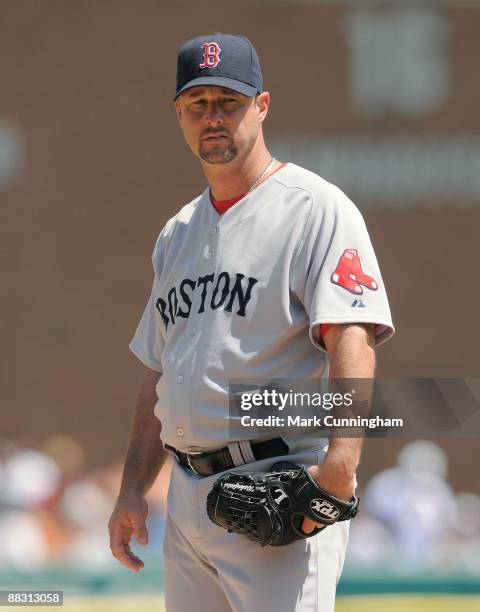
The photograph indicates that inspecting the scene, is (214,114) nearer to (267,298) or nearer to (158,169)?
(267,298)

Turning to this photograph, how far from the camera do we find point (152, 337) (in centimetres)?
290

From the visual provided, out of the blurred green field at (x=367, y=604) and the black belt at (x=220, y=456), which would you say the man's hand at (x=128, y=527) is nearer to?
the black belt at (x=220, y=456)

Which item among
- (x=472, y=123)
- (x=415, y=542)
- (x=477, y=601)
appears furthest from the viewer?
(x=472, y=123)

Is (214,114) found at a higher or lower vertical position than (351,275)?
higher

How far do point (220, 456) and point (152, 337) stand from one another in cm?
52

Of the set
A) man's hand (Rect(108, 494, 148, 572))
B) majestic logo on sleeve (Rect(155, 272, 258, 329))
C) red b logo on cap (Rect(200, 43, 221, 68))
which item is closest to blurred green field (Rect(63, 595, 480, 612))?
man's hand (Rect(108, 494, 148, 572))

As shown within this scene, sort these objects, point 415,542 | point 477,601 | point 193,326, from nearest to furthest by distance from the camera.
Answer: point 193,326 < point 477,601 < point 415,542

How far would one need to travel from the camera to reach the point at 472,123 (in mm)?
9289

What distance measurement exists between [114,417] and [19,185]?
207cm

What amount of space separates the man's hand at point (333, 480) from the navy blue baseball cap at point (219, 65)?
2.84 ft

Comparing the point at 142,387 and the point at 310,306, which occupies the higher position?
the point at 310,306

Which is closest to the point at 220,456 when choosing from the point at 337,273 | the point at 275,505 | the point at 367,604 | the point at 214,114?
the point at 275,505

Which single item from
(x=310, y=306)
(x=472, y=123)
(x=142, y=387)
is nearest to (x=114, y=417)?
(x=472, y=123)

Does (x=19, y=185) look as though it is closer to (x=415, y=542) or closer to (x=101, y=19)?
(x=101, y=19)
